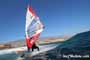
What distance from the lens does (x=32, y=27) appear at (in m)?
11.6

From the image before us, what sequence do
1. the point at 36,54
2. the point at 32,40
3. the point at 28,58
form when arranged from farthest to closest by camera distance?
1. the point at 36,54
2. the point at 28,58
3. the point at 32,40

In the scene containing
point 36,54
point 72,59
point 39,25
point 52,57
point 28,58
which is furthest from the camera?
point 36,54

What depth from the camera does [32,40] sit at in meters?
11.5

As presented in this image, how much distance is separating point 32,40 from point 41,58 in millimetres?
4790

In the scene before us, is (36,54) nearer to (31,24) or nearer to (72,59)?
(72,59)

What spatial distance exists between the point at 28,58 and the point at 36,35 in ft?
6.65

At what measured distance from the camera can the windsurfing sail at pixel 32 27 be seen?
428 inches

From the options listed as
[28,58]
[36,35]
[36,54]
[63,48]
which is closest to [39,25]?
[36,35]

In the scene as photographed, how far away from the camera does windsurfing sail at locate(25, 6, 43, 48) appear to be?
10867 mm

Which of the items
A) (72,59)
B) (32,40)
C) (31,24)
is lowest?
(72,59)

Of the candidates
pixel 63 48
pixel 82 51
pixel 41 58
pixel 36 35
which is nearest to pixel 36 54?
pixel 41 58

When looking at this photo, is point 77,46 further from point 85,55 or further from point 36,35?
point 36,35

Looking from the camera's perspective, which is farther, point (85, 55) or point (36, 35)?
point (85, 55)

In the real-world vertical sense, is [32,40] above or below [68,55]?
above
